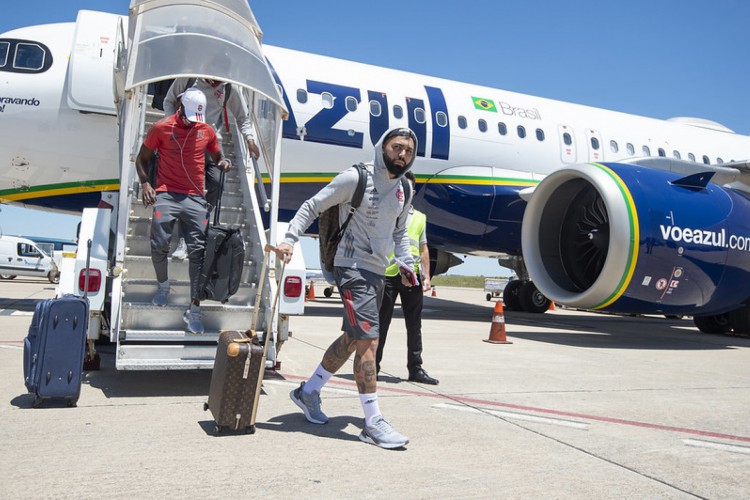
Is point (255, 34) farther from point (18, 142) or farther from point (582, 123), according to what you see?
point (582, 123)

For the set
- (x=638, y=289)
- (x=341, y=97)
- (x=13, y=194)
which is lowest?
(x=638, y=289)

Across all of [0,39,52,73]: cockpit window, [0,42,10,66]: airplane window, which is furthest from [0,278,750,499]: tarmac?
[0,42,10,66]: airplane window

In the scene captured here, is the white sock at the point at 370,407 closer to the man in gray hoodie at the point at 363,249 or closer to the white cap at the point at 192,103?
the man in gray hoodie at the point at 363,249

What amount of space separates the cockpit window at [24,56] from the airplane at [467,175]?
0.06ft

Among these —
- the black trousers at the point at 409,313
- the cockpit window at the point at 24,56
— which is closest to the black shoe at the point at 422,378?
the black trousers at the point at 409,313

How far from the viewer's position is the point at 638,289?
306 inches

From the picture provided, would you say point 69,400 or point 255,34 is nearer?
point 69,400

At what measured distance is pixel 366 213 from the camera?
11.8ft

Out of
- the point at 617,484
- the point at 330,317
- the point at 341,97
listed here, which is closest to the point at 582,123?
the point at 341,97

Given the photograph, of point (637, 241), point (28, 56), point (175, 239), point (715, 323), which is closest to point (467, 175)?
point (637, 241)

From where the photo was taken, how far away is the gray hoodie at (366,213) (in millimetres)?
3564

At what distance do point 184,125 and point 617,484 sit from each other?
3.63 m

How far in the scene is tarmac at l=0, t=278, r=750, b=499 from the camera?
8.70 ft

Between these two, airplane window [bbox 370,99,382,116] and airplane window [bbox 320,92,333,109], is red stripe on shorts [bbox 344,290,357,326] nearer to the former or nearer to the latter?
airplane window [bbox 320,92,333,109]
